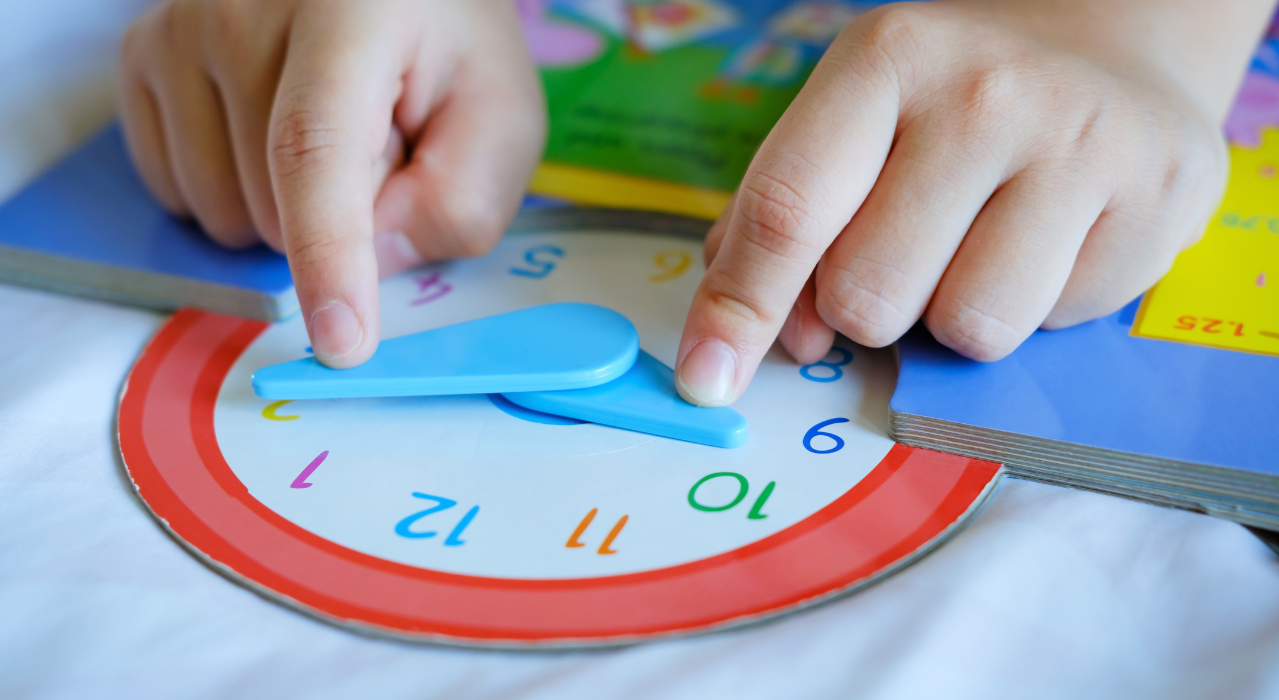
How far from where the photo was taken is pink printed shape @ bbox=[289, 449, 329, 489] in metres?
0.47

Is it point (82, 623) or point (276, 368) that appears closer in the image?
point (82, 623)

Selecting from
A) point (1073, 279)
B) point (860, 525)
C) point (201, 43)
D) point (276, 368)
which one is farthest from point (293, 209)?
point (1073, 279)

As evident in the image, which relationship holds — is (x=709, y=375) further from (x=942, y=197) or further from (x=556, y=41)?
(x=556, y=41)

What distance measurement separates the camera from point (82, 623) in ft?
1.29

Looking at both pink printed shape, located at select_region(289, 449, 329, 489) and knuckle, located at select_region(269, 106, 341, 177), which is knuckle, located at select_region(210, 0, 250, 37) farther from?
pink printed shape, located at select_region(289, 449, 329, 489)

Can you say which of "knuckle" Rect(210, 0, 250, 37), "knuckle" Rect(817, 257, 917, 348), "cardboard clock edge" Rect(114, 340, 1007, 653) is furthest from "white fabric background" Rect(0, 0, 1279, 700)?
Answer: "knuckle" Rect(210, 0, 250, 37)

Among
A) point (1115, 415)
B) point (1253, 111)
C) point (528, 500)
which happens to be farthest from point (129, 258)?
point (1253, 111)

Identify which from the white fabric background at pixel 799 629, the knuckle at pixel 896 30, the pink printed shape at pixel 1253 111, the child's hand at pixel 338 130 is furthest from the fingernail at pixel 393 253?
the pink printed shape at pixel 1253 111

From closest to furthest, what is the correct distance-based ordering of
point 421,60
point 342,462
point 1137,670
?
point 1137,670 < point 342,462 < point 421,60

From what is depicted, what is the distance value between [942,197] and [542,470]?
0.28 m

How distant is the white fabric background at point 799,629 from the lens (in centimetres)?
37

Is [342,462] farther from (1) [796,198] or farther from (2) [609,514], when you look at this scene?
(1) [796,198]

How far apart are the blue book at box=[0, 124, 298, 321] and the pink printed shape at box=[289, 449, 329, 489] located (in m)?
0.18

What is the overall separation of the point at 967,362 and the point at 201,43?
60cm
